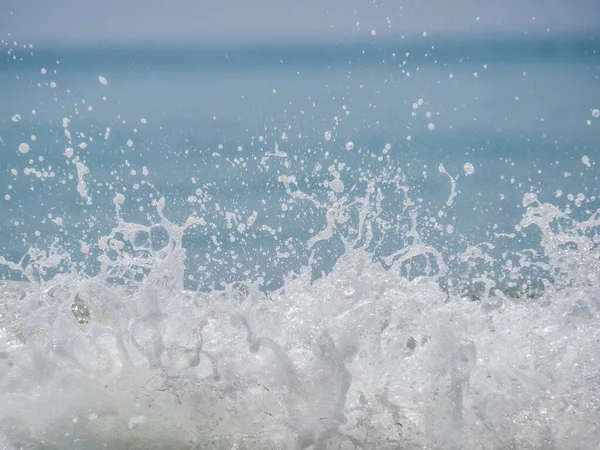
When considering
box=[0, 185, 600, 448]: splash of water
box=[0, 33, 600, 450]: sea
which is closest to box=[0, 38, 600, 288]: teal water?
box=[0, 33, 600, 450]: sea

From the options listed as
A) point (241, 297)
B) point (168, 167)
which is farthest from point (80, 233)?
point (241, 297)

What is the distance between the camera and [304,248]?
245 cm

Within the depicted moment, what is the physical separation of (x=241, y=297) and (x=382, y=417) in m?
0.43

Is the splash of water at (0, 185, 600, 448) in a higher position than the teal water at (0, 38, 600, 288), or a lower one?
lower

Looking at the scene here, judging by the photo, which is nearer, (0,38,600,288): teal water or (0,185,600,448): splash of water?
(0,185,600,448): splash of water

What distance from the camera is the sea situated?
139cm

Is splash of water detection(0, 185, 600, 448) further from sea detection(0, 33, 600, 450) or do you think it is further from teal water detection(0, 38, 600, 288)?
teal water detection(0, 38, 600, 288)

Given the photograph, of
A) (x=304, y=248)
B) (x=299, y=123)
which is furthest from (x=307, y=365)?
(x=299, y=123)

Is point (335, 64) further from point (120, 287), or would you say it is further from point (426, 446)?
point (426, 446)

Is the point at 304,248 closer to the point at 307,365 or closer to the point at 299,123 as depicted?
the point at 307,365

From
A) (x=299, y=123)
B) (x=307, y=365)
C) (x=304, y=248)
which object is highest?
(x=299, y=123)

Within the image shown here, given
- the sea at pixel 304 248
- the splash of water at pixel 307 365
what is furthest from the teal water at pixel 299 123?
the splash of water at pixel 307 365

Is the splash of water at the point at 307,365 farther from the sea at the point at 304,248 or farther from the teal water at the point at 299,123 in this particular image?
the teal water at the point at 299,123

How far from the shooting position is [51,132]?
397 cm
